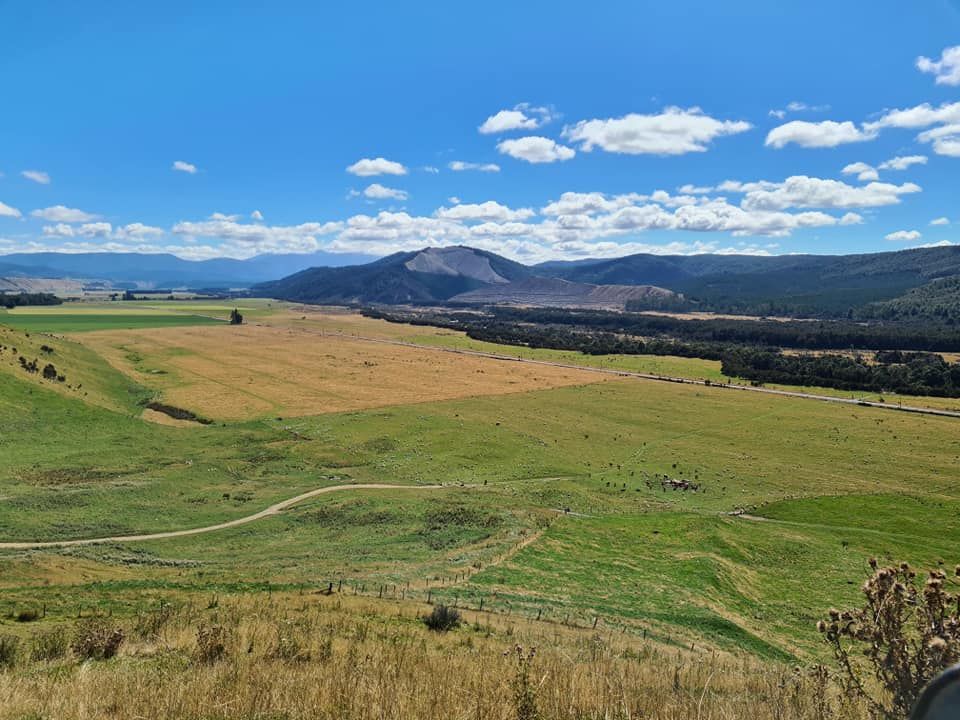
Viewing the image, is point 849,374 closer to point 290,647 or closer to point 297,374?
point 297,374

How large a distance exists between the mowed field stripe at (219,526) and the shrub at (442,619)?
20563 millimetres

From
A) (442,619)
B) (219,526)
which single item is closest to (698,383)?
(219,526)

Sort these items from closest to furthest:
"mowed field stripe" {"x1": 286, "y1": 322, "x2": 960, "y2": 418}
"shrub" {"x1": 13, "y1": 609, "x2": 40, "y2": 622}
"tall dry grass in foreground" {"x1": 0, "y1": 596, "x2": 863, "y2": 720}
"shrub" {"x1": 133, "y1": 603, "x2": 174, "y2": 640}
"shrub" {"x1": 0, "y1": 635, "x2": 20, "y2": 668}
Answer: "tall dry grass in foreground" {"x1": 0, "y1": 596, "x2": 863, "y2": 720} → "shrub" {"x1": 0, "y1": 635, "x2": 20, "y2": 668} → "shrub" {"x1": 133, "y1": 603, "x2": 174, "y2": 640} → "shrub" {"x1": 13, "y1": 609, "x2": 40, "y2": 622} → "mowed field stripe" {"x1": 286, "y1": 322, "x2": 960, "y2": 418}

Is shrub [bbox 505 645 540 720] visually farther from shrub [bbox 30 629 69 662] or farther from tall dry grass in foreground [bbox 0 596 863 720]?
shrub [bbox 30 629 69 662]

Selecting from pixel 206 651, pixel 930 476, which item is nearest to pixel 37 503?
pixel 206 651

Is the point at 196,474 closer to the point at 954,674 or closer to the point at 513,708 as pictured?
the point at 513,708

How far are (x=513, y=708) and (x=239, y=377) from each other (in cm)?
9714

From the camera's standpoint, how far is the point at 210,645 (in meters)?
10.6

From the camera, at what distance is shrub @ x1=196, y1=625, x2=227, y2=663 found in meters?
10.3

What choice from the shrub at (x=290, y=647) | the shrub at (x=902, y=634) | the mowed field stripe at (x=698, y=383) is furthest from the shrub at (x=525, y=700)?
the mowed field stripe at (x=698, y=383)

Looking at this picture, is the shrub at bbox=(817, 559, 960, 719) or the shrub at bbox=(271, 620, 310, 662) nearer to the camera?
the shrub at bbox=(817, 559, 960, 719)

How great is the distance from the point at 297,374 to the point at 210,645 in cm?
9383

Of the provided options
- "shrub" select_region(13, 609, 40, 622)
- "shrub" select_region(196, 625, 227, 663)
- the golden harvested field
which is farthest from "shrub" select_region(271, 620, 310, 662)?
the golden harvested field

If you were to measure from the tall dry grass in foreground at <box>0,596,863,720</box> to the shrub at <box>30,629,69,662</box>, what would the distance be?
0.67 feet
